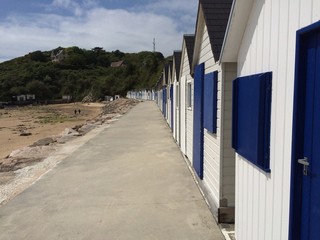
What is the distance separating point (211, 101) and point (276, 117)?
2.65 metres

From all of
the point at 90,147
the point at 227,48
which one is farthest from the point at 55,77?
the point at 227,48

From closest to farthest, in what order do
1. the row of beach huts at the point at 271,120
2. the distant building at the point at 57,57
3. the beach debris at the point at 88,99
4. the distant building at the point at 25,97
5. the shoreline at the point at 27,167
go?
the row of beach huts at the point at 271,120 → the shoreline at the point at 27,167 → the distant building at the point at 25,97 → the beach debris at the point at 88,99 → the distant building at the point at 57,57

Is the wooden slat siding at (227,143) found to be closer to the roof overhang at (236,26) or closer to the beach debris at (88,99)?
the roof overhang at (236,26)

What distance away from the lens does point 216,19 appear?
6.12 m

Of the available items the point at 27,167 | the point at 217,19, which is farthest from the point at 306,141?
the point at 27,167

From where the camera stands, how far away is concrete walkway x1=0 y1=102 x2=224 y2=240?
5.14 m

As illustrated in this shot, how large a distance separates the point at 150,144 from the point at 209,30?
301 inches

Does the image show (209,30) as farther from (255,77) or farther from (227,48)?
(255,77)

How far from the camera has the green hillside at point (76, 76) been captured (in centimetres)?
10610

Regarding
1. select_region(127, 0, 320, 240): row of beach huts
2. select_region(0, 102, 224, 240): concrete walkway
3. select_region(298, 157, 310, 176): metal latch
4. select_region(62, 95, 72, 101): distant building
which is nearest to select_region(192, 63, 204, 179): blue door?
select_region(0, 102, 224, 240): concrete walkway

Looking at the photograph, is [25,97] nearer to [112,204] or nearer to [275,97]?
[112,204]

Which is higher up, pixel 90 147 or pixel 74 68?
pixel 74 68

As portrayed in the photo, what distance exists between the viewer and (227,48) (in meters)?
4.53

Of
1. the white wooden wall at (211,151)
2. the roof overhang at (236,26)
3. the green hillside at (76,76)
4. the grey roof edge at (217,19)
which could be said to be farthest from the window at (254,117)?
the green hillside at (76,76)
